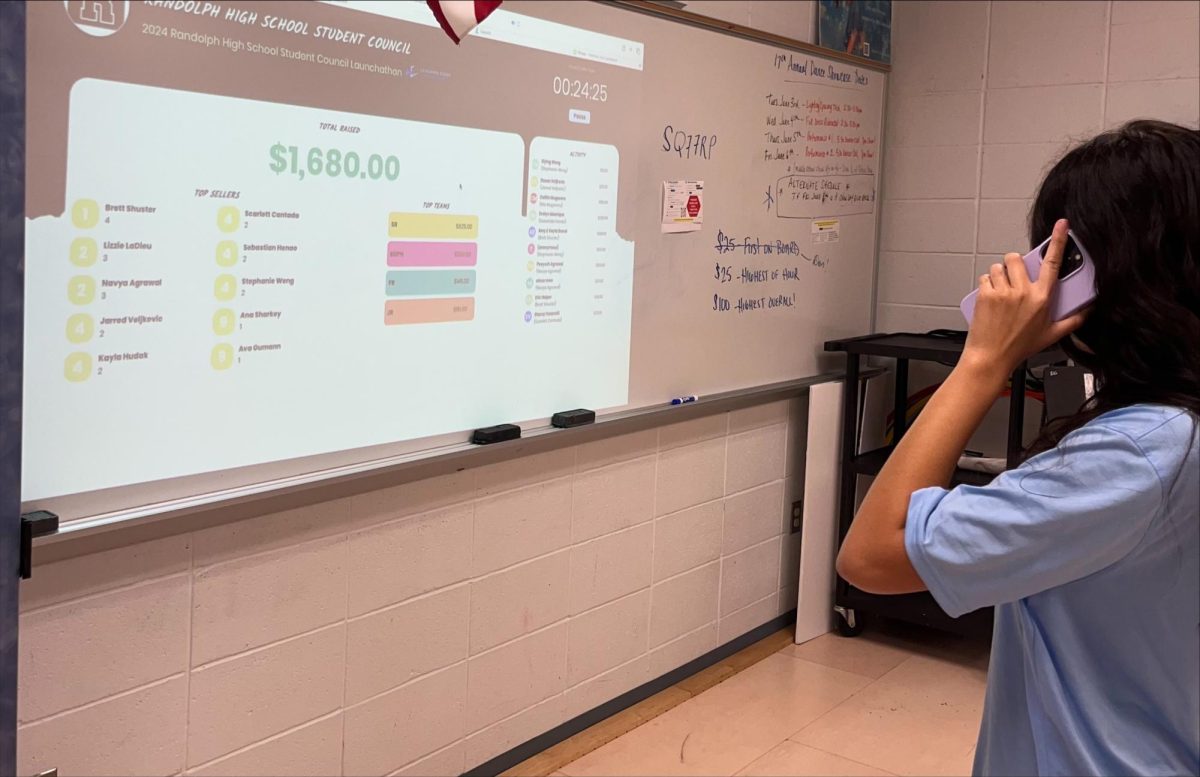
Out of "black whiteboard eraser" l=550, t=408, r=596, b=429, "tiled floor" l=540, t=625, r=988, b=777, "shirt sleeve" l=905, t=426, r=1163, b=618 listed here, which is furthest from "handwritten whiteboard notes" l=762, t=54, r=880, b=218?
"shirt sleeve" l=905, t=426, r=1163, b=618

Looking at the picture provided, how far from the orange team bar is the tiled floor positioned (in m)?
1.20

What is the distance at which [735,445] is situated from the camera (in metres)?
3.40

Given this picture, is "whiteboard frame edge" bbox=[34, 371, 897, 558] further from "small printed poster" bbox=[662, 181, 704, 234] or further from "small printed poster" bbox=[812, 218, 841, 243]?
"small printed poster" bbox=[812, 218, 841, 243]

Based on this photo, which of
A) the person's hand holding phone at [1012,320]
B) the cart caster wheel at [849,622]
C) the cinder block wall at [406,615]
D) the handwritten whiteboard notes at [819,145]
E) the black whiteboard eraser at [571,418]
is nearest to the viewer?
the person's hand holding phone at [1012,320]

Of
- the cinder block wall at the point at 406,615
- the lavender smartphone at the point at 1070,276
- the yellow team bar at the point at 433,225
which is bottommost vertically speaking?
the cinder block wall at the point at 406,615

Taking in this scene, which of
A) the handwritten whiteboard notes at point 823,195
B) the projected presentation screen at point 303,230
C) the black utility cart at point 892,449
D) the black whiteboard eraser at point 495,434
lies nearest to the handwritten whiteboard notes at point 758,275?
the handwritten whiteboard notes at point 823,195

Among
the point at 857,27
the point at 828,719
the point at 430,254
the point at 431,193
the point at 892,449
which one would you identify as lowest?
the point at 828,719

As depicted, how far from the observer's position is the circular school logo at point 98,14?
1.67m

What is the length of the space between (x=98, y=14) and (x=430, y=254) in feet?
2.57

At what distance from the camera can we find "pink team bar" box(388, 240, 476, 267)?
2.21m

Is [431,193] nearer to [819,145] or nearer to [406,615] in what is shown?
[406,615]

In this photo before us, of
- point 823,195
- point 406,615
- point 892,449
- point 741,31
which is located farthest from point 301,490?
point 823,195

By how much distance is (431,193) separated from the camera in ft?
7.44

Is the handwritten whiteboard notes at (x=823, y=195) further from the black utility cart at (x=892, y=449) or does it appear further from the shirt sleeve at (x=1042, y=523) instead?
the shirt sleeve at (x=1042, y=523)
